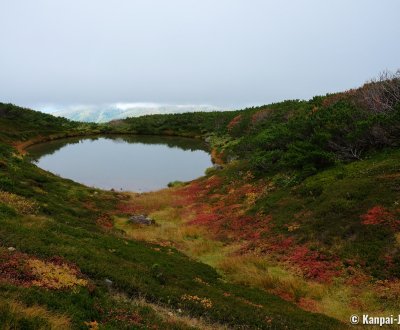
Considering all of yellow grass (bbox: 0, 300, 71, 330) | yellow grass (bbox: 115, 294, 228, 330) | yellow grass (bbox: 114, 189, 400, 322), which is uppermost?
yellow grass (bbox: 0, 300, 71, 330)

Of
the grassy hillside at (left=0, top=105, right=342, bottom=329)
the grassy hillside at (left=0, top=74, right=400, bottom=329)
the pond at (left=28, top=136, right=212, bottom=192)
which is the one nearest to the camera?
the grassy hillside at (left=0, top=105, right=342, bottom=329)

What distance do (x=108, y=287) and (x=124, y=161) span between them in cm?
5061

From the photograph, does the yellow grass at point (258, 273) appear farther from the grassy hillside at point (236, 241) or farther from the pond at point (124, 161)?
the pond at point (124, 161)

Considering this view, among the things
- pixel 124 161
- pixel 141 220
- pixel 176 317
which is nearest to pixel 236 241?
pixel 141 220

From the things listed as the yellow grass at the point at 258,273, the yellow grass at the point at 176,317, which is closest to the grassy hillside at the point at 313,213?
the yellow grass at the point at 258,273

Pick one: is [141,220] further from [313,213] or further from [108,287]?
[108,287]

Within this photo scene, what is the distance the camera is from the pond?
49781 millimetres

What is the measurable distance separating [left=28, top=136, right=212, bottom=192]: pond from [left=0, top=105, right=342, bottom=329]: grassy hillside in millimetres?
25105

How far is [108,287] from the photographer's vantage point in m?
12.7

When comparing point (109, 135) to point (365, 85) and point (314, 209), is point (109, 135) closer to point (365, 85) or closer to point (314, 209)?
point (365, 85)

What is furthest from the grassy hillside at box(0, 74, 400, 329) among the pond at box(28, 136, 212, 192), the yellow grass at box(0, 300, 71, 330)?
the pond at box(28, 136, 212, 192)

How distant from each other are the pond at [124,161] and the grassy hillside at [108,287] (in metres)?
25.1

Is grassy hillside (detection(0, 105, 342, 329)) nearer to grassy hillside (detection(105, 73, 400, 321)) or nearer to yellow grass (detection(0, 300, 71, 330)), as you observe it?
yellow grass (detection(0, 300, 71, 330))

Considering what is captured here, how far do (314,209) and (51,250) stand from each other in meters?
16.6
